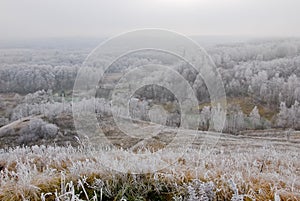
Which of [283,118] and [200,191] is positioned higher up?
[200,191]

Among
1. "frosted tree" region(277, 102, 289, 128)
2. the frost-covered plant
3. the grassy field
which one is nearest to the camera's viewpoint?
the frost-covered plant

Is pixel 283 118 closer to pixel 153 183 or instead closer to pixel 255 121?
pixel 255 121

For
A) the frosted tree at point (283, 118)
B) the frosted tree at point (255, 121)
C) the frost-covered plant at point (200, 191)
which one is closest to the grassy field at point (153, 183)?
the frost-covered plant at point (200, 191)

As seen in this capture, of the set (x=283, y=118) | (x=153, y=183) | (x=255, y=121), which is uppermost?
(x=153, y=183)

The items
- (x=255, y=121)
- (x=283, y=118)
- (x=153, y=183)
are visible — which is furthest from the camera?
(x=283, y=118)

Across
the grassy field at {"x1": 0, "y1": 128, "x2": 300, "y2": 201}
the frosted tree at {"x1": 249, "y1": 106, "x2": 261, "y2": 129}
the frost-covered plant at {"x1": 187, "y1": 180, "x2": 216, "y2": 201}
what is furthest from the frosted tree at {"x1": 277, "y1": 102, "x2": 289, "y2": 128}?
the frost-covered plant at {"x1": 187, "y1": 180, "x2": 216, "y2": 201}

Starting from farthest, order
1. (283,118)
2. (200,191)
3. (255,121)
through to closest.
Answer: (283,118) → (255,121) → (200,191)

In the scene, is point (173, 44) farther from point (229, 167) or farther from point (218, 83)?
point (229, 167)

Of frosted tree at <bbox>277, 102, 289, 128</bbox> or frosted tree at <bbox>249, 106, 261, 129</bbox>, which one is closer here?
frosted tree at <bbox>249, 106, 261, 129</bbox>

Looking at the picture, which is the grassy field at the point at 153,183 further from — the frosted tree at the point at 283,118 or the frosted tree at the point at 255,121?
the frosted tree at the point at 283,118

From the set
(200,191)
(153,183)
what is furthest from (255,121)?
(200,191)

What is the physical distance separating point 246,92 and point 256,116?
1511cm

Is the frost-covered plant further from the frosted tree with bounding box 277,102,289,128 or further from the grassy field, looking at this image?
the frosted tree with bounding box 277,102,289,128

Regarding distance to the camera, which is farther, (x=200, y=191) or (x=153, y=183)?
(x=153, y=183)
